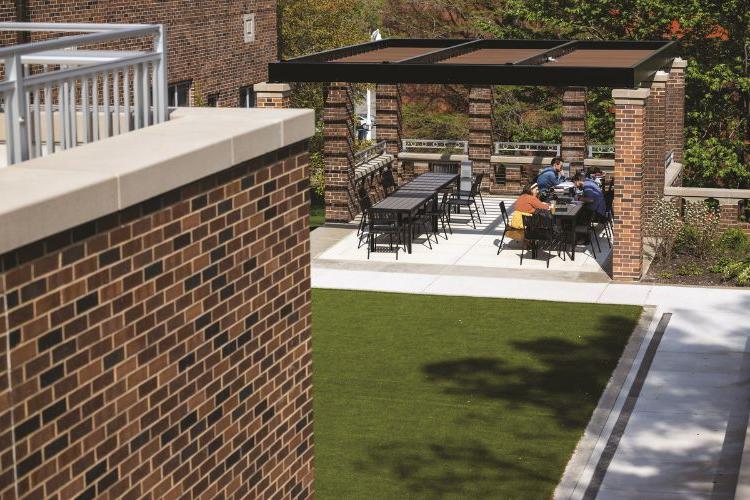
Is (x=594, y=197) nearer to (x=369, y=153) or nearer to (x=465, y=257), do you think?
(x=465, y=257)

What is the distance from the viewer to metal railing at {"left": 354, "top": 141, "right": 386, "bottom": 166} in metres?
28.3

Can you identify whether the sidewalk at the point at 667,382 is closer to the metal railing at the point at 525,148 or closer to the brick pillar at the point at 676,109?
the brick pillar at the point at 676,109

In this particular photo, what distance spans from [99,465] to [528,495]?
24.2 ft

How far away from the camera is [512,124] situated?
39.3 meters

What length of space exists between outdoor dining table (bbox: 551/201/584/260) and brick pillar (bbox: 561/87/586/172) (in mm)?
5472

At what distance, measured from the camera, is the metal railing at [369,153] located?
28.3 m

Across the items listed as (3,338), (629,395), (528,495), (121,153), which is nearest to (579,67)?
(629,395)

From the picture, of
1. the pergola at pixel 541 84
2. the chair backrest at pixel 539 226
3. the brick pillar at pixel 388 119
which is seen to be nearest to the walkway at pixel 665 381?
the chair backrest at pixel 539 226

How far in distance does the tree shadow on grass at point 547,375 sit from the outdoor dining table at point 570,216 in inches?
182

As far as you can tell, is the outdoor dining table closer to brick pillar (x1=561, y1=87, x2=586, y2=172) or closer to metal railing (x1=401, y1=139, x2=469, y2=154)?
brick pillar (x1=561, y1=87, x2=586, y2=172)

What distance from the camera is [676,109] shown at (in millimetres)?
28469

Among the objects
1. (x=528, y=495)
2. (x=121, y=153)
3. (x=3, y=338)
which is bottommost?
(x=528, y=495)

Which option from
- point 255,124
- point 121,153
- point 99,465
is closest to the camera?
point 99,465

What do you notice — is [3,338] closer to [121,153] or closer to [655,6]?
[121,153]
